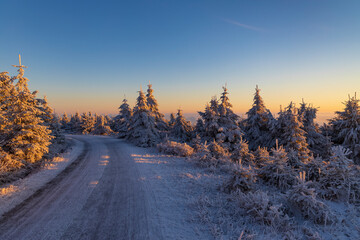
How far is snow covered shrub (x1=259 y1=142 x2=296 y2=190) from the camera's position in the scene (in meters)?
7.39

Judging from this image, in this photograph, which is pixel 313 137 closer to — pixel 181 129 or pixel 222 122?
pixel 222 122

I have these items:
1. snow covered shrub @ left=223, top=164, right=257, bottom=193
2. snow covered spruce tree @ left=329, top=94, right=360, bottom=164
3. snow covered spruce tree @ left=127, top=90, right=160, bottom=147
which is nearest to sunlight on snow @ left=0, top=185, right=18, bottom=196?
snow covered shrub @ left=223, top=164, right=257, bottom=193

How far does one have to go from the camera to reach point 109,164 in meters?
11.3

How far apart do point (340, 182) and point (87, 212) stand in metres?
9.85

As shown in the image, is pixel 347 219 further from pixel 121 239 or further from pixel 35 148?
pixel 35 148

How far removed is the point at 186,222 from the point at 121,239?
75.1 inches

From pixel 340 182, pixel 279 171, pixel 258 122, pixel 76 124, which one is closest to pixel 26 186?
pixel 279 171

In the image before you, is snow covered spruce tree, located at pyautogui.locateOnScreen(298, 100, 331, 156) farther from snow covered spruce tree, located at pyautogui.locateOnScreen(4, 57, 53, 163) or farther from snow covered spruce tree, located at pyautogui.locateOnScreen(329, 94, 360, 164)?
snow covered spruce tree, located at pyautogui.locateOnScreen(4, 57, 53, 163)

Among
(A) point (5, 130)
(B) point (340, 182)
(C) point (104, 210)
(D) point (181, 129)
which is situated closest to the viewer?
(C) point (104, 210)

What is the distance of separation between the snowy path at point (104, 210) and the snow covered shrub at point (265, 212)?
1937 millimetres

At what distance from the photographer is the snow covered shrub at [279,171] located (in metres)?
7.39

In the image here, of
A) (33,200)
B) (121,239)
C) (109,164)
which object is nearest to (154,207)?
(121,239)

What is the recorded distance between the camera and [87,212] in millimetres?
5305

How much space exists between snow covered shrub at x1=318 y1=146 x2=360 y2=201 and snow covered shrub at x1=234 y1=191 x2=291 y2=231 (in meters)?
3.23
